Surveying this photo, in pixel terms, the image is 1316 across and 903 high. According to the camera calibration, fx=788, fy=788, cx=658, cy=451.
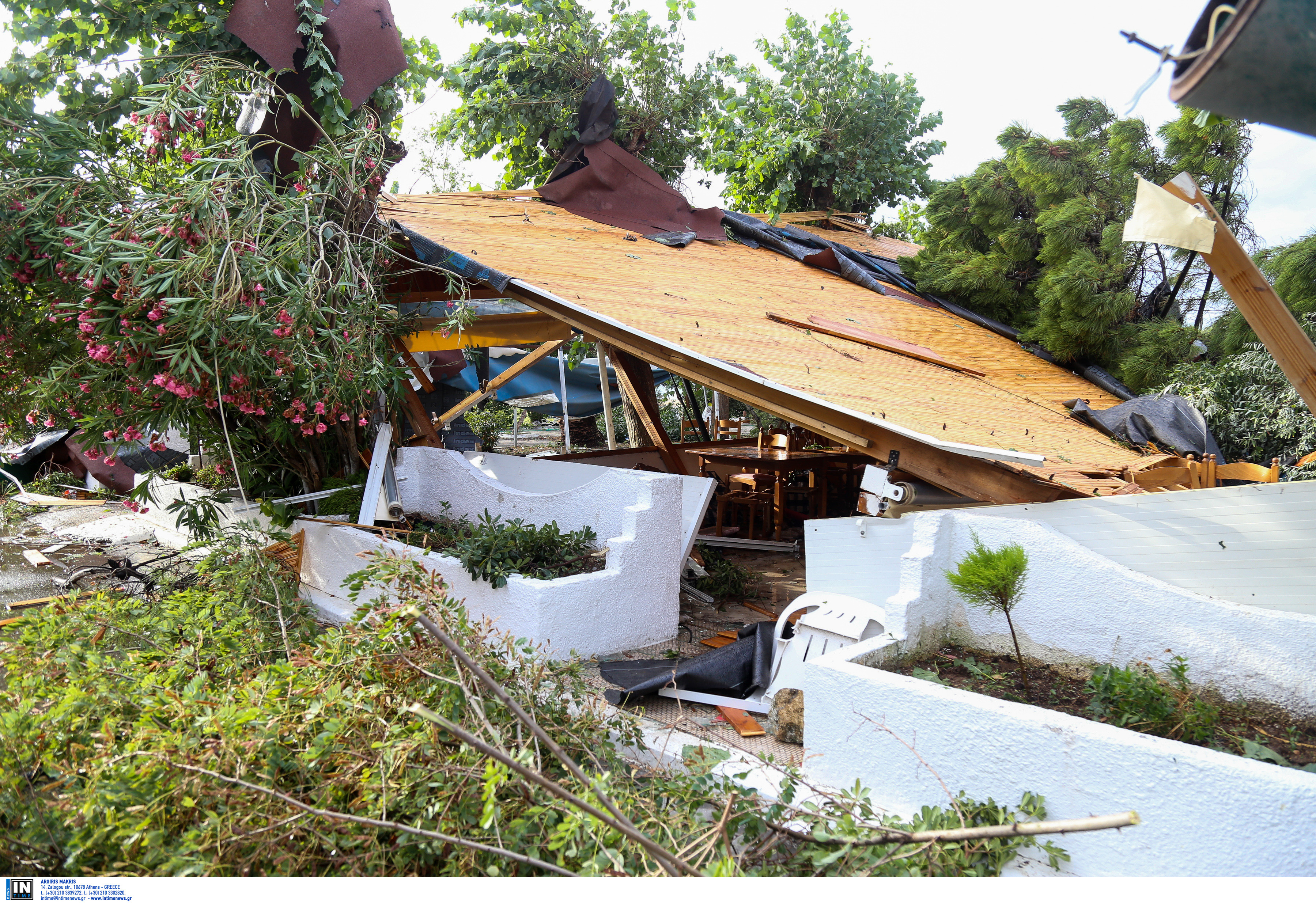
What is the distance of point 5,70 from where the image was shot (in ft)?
20.7

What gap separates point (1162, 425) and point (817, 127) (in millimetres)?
9446

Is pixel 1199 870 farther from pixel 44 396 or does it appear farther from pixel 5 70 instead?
pixel 5 70

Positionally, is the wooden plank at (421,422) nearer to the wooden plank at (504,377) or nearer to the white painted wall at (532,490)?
the white painted wall at (532,490)

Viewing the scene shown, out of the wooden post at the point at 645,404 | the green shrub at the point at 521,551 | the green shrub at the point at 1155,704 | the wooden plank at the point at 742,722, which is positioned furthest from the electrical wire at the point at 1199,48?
the wooden post at the point at 645,404

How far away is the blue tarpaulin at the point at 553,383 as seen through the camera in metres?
16.2

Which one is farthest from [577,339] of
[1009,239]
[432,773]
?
[432,773]

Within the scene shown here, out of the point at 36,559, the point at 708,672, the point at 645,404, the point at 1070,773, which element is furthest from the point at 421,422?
the point at 1070,773

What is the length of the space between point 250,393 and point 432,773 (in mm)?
3692

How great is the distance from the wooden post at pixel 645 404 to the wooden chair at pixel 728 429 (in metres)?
4.99

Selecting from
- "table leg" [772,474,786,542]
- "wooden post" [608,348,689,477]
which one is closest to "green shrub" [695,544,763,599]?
"wooden post" [608,348,689,477]

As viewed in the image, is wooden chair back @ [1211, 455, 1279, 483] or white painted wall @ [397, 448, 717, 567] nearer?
wooden chair back @ [1211, 455, 1279, 483]

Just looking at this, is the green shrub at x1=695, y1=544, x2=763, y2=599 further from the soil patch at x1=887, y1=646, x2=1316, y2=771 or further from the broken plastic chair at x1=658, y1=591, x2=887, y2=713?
A: the soil patch at x1=887, y1=646, x2=1316, y2=771

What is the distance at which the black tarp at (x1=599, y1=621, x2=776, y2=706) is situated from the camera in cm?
457

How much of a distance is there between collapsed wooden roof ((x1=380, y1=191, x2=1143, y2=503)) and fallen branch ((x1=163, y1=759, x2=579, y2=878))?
2656 mm
